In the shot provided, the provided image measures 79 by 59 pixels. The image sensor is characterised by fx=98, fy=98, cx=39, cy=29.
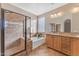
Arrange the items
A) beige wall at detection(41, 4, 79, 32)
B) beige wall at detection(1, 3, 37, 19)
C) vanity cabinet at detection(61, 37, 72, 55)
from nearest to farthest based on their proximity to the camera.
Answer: beige wall at detection(1, 3, 37, 19) → beige wall at detection(41, 4, 79, 32) → vanity cabinet at detection(61, 37, 72, 55)

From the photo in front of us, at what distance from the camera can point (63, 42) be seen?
1.96m

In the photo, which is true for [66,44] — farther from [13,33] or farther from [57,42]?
[13,33]

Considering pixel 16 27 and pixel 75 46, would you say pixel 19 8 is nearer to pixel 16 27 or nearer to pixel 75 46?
pixel 16 27

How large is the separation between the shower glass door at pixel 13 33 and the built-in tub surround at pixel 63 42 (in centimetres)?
54

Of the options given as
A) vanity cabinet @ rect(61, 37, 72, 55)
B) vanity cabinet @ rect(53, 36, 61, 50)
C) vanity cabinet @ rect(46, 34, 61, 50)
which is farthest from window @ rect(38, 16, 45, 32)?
vanity cabinet @ rect(61, 37, 72, 55)

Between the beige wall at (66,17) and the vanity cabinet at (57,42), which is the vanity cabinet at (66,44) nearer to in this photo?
the vanity cabinet at (57,42)

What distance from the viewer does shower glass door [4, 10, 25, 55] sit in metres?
1.78

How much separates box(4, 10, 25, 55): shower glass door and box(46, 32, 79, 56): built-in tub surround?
0.54 metres

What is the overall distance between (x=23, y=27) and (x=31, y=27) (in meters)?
0.16

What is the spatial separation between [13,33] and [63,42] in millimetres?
996

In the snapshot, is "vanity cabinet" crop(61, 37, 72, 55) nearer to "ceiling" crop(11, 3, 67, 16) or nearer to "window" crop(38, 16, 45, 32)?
"window" crop(38, 16, 45, 32)

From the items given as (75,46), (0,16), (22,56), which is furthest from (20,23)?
(75,46)

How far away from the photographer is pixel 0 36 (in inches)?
69.4

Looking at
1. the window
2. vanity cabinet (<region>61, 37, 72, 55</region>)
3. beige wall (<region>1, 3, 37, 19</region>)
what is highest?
beige wall (<region>1, 3, 37, 19</region>)
